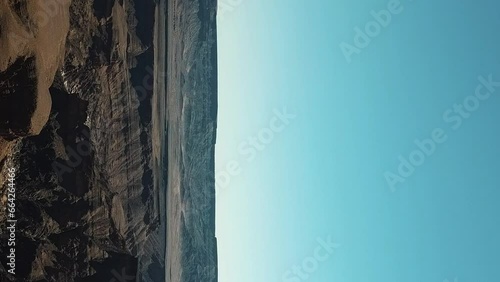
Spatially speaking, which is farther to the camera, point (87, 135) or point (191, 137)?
point (191, 137)

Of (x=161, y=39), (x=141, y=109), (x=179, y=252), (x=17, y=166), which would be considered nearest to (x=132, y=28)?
(x=161, y=39)

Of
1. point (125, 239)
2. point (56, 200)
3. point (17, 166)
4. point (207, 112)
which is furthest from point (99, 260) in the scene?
point (207, 112)

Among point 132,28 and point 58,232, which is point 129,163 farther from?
point 132,28

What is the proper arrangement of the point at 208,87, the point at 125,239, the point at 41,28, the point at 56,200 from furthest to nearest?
the point at 208,87 < the point at 125,239 < the point at 56,200 < the point at 41,28

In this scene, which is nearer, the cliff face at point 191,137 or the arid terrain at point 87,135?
the arid terrain at point 87,135

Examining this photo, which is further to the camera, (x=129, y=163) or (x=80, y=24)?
(x=129, y=163)

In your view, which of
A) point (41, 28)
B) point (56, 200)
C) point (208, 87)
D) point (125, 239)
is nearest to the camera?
point (41, 28)

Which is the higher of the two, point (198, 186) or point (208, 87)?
point (208, 87)

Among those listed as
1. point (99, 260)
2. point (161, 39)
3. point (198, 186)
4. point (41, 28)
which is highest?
point (161, 39)

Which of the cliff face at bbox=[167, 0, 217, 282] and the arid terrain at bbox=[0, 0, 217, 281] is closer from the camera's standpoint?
the arid terrain at bbox=[0, 0, 217, 281]

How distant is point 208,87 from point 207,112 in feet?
1.37

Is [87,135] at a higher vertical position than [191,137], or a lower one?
lower

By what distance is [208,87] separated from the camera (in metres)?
8.38

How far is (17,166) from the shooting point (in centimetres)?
627
